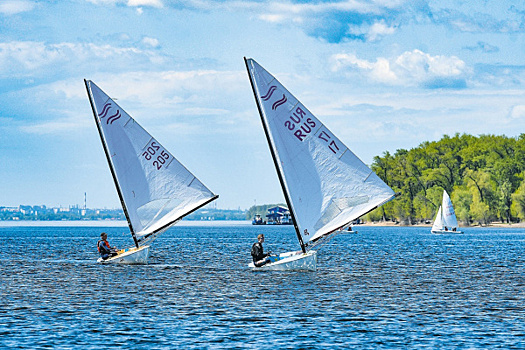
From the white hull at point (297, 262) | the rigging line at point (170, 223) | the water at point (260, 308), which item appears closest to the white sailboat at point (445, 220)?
the water at point (260, 308)

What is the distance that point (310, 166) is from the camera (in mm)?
39906

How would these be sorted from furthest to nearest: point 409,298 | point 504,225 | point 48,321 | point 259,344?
point 504,225 < point 409,298 < point 48,321 < point 259,344

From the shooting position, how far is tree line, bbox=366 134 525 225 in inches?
6324

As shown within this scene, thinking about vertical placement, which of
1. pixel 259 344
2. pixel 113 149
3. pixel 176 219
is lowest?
pixel 259 344

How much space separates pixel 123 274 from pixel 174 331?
19280mm

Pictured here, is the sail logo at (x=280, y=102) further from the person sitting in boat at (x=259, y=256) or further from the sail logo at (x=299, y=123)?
the person sitting in boat at (x=259, y=256)

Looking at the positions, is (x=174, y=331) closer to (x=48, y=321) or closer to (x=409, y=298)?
(x=48, y=321)

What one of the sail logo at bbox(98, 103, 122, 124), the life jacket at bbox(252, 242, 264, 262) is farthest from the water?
the sail logo at bbox(98, 103, 122, 124)

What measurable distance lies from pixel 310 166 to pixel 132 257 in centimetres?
1487

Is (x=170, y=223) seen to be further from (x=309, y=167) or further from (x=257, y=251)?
(x=309, y=167)

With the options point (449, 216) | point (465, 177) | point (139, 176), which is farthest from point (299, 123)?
point (465, 177)

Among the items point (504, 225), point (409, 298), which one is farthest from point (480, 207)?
point (409, 298)

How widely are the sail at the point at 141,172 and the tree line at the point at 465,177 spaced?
116409mm

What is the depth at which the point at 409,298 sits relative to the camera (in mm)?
34156
